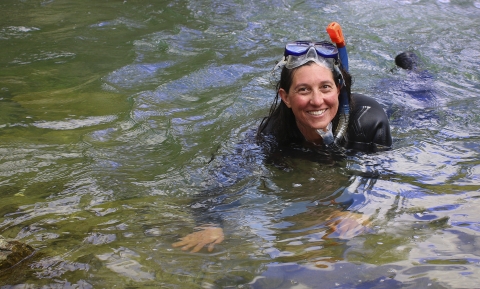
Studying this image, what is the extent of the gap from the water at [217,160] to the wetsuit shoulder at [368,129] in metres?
0.12

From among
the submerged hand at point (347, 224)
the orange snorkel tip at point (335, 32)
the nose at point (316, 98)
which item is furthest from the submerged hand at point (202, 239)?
the orange snorkel tip at point (335, 32)

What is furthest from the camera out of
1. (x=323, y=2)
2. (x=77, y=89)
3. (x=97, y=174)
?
(x=323, y=2)

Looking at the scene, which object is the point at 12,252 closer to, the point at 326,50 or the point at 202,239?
the point at 202,239

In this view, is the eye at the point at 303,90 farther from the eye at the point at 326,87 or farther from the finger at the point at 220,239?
the finger at the point at 220,239

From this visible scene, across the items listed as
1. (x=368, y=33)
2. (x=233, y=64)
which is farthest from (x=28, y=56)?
(x=368, y=33)

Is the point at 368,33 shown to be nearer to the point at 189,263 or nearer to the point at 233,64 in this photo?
the point at 233,64

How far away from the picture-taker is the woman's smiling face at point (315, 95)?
3627mm

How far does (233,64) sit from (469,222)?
14.9ft

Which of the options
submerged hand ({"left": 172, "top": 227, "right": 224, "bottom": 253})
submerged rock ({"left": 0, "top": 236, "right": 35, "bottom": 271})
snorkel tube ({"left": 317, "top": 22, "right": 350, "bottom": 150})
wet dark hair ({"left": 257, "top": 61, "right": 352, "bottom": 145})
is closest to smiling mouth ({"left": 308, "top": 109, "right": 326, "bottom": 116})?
snorkel tube ({"left": 317, "top": 22, "right": 350, "bottom": 150})

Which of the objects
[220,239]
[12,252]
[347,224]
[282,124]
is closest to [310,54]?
[282,124]

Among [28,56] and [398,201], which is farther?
[28,56]

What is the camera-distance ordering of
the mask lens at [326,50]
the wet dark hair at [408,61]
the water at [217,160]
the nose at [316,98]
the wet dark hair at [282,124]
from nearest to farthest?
the water at [217,160] < the nose at [316,98] < the mask lens at [326,50] < the wet dark hair at [282,124] < the wet dark hair at [408,61]

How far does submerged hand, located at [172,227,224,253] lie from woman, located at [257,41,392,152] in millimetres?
1203

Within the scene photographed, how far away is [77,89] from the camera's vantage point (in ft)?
19.4
